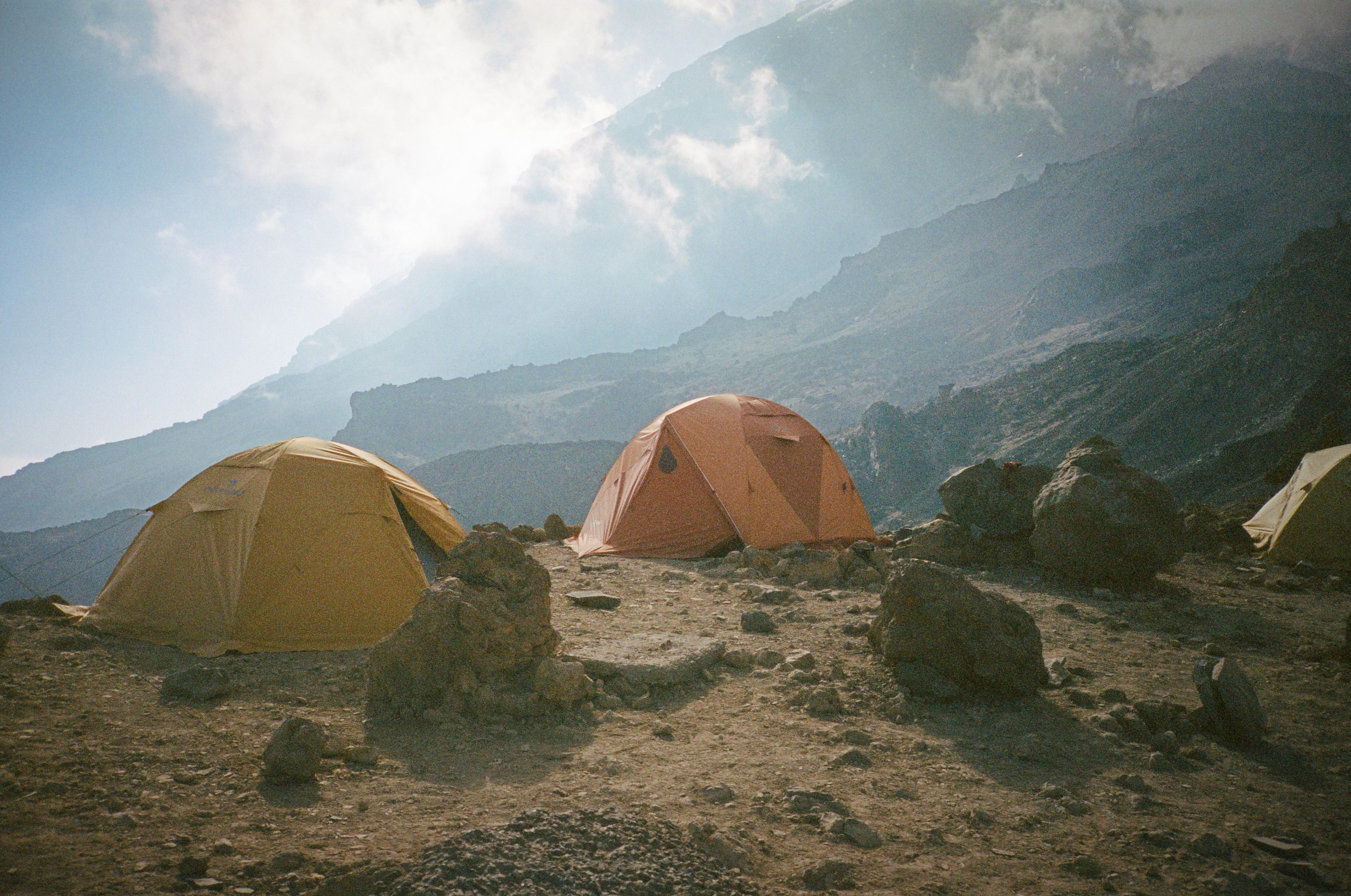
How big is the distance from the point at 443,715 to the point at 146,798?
1.64 meters

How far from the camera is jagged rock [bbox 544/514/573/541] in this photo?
516 inches

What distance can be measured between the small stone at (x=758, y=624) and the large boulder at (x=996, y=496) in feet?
13.5

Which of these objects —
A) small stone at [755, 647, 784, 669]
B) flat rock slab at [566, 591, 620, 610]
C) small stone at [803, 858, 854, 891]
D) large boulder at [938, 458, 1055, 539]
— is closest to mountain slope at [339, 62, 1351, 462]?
large boulder at [938, 458, 1055, 539]

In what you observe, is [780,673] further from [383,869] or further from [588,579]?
[588,579]

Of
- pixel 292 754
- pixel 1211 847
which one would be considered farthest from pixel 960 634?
pixel 292 754

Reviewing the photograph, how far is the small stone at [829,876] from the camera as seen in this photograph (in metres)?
2.90

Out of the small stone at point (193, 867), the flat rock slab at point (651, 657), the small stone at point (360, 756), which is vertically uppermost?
the small stone at point (193, 867)

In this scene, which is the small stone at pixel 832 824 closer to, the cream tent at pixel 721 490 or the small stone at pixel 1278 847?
the small stone at pixel 1278 847

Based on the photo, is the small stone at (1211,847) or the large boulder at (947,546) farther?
the large boulder at (947,546)

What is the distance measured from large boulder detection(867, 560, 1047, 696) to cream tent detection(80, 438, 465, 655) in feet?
15.2

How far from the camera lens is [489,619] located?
4871 millimetres

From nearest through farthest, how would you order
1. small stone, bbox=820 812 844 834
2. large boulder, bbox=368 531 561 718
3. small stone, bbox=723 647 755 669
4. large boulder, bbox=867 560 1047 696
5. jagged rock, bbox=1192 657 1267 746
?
small stone, bbox=820 812 844 834 < jagged rock, bbox=1192 657 1267 746 < large boulder, bbox=368 531 561 718 < large boulder, bbox=867 560 1047 696 < small stone, bbox=723 647 755 669

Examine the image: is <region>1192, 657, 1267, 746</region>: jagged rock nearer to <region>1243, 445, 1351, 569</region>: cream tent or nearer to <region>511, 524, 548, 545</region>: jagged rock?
<region>1243, 445, 1351, 569</region>: cream tent

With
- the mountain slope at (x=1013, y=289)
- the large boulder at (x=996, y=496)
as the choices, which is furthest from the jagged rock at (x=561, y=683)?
the mountain slope at (x=1013, y=289)
